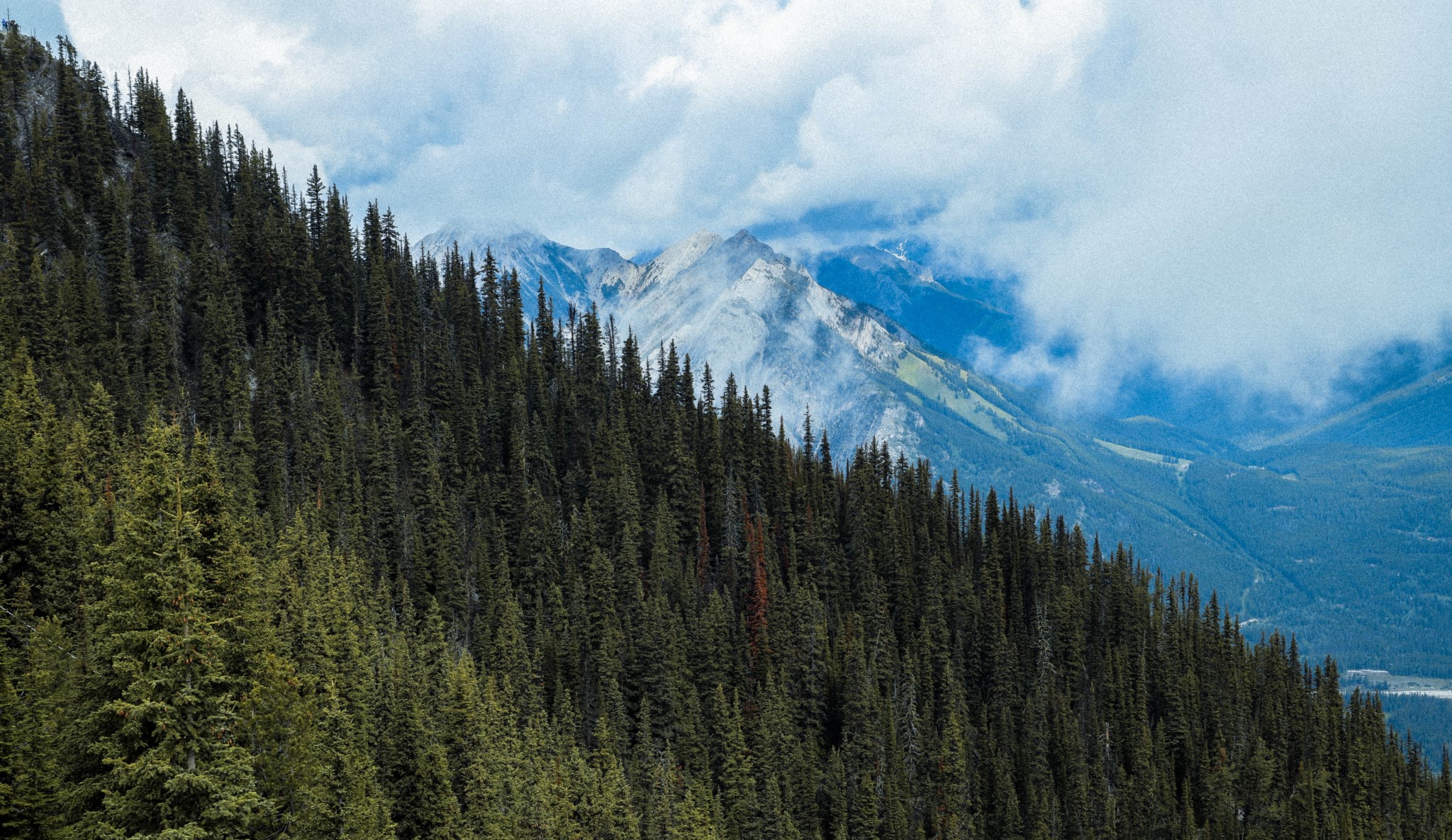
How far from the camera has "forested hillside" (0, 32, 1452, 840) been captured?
1379 inches

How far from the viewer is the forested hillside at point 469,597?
3503 cm

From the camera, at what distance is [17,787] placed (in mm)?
33688

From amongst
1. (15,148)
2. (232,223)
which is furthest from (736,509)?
(15,148)

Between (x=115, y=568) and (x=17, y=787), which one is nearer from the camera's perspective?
(x=115, y=568)

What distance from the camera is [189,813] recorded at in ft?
101

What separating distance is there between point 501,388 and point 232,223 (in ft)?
155

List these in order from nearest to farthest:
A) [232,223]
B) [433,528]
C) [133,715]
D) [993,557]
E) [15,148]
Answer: [133,715], [433,528], [15,148], [232,223], [993,557]

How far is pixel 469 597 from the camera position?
11306cm

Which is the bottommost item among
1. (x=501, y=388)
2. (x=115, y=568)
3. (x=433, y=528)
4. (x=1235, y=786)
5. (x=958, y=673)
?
(x=1235, y=786)

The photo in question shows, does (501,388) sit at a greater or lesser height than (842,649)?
greater

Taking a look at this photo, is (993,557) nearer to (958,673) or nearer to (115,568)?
(958,673)

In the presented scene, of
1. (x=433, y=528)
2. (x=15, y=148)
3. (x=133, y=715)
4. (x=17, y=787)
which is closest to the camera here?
(x=133, y=715)

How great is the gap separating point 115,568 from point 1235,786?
17855cm

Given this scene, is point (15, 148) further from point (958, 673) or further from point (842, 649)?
point (958, 673)
